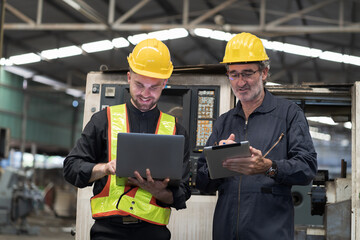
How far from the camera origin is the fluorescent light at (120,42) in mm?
14349

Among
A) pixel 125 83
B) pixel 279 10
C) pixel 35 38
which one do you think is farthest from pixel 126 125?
pixel 35 38

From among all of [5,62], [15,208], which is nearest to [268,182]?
[15,208]

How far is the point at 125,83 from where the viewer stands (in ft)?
12.8

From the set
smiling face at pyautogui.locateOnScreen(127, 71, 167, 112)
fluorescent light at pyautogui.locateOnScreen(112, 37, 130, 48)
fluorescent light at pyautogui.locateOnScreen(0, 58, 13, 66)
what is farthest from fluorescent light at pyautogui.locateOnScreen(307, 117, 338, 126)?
fluorescent light at pyautogui.locateOnScreen(0, 58, 13, 66)

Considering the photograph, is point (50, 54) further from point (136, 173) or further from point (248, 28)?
point (136, 173)

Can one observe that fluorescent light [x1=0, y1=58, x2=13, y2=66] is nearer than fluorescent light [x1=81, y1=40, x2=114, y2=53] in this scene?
No

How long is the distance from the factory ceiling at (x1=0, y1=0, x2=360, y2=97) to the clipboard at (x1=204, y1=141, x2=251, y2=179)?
293 inches

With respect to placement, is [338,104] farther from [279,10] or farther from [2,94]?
[2,94]

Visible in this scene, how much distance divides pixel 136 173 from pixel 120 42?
1271cm

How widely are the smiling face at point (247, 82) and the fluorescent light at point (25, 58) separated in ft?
48.1

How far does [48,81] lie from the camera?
19.8 metres

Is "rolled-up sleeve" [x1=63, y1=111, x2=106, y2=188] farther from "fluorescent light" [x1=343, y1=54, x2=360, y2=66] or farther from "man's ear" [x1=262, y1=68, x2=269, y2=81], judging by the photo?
"fluorescent light" [x1=343, y1=54, x2=360, y2=66]

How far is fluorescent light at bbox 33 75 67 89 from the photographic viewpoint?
63.4ft

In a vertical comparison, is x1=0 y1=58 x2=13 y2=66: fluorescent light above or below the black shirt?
above
